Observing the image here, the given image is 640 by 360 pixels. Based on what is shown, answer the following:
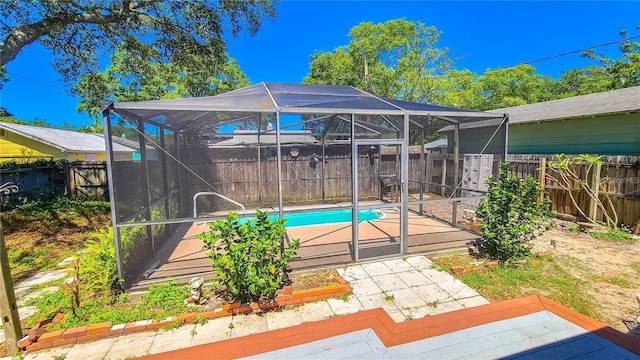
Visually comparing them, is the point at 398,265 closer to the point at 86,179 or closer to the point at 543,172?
the point at 543,172

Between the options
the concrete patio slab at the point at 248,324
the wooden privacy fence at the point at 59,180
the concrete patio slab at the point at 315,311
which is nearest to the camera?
the concrete patio slab at the point at 248,324

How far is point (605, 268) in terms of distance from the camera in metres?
3.85

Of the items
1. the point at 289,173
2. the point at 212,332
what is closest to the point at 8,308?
the point at 212,332

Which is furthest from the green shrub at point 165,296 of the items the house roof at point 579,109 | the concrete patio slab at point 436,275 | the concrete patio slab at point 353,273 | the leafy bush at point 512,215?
the house roof at point 579,109

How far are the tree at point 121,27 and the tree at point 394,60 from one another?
294 inches

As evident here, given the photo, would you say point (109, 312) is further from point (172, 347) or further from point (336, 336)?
point (336, 336)

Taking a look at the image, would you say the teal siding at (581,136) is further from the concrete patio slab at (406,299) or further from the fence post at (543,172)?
the concrete patio slab at (406,299)

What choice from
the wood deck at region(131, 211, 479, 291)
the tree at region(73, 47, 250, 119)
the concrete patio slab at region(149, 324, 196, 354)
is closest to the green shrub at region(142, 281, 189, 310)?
the wood deck at region(131, 211, 479, 291)

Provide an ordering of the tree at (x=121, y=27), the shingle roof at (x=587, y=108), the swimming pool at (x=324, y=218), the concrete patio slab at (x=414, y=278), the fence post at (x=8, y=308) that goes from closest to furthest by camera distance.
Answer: the fence post at (x=8, y=308) → the concrete patio slab at (x=414, y=278) → the tree at (x=121, y=27) → the shingle roof at (x=587, y=108) → the swimming pool at (x=324, y=218)

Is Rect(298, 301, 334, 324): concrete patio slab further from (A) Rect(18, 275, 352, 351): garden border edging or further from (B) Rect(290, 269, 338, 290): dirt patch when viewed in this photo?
(B) Rect(290, 269, 338, 290): dirt patch

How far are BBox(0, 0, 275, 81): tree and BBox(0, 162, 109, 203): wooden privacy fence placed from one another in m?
2.92

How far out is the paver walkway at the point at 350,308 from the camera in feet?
7.90

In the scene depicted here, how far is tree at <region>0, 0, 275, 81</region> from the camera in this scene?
5.61m

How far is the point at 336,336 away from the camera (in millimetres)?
2457
